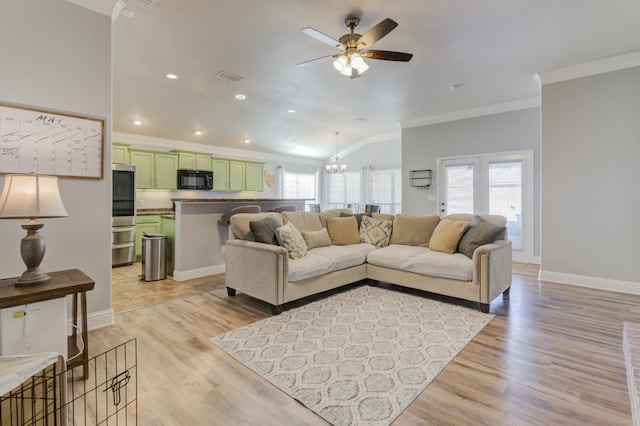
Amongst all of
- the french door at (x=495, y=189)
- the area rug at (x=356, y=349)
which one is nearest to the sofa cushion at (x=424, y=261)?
the area rug at (x=356, y=349)

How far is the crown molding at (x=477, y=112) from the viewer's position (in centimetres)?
520

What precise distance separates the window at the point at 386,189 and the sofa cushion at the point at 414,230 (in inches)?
153

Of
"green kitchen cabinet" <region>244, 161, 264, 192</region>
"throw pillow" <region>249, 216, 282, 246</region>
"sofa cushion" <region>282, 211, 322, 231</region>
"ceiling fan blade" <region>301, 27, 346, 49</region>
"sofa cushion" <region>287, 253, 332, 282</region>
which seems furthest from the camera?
"green kitchen cabinet" <region>244, 161, 264, 192</region>

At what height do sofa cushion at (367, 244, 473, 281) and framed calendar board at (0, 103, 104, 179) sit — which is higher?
framed calendar board at (0, 103, 104, 179)

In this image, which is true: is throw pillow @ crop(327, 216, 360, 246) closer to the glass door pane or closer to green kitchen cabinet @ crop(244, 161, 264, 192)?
the glass door pane

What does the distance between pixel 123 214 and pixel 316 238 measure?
11.7 ft

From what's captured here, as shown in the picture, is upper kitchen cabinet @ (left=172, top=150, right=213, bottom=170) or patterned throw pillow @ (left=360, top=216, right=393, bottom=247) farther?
upper kitchen cabinet @ (left=172, top=150, right=213, bottom=170)

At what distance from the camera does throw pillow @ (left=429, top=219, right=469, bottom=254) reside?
11.8 feet

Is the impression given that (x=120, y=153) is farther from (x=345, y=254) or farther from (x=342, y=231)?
(x=345, y=254)

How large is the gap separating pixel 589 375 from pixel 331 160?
28.1 ft

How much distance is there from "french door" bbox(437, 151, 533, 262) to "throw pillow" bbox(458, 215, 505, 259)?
7.78ft

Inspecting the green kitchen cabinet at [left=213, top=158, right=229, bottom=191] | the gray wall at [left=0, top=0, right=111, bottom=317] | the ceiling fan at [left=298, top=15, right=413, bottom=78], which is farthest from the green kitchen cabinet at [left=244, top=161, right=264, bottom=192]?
the ceiling fan at [left=298, top=15, right=413, bottom=78]

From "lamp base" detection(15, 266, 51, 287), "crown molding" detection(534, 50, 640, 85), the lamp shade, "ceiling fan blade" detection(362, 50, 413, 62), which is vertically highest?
"crown molding" detection(534, 50, 640, 85)

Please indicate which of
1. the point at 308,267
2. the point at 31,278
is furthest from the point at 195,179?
the point at 31,278
